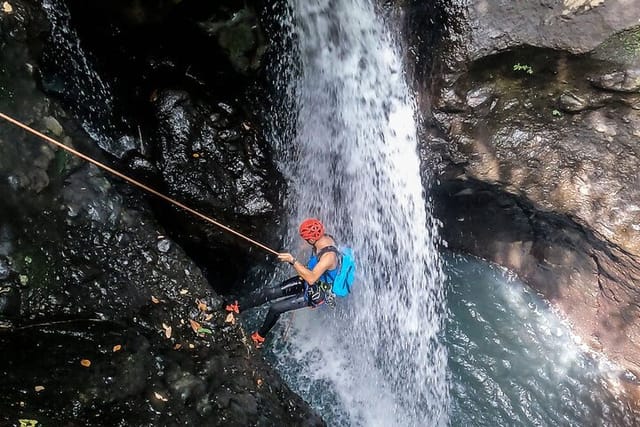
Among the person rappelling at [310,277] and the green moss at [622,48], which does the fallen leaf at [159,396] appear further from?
the green moss at [622,48]

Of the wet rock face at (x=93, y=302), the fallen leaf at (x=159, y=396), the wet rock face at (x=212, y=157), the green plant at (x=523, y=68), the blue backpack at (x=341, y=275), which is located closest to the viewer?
the wet rock face at (x=93, y=302)

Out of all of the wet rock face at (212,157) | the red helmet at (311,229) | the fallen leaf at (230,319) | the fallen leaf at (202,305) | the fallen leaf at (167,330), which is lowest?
the fallen leaf at (230,319)

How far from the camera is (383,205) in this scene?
23.6 ft

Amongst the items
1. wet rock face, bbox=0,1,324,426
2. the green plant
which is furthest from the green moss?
wet rock face, bbox=0,1,324,426

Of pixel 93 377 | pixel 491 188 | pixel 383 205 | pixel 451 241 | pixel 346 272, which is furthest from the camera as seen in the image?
pixel 451 241

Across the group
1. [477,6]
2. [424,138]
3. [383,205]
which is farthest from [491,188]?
[477,6]

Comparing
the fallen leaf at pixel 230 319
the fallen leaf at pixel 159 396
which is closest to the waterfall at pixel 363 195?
the fallen leaf at pixel 230 319

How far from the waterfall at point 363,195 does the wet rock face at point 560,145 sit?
78cm

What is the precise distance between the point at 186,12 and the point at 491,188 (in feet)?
16.9

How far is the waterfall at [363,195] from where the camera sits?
663cm

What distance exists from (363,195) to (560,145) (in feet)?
9.29

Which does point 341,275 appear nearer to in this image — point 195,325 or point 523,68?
point 195,325

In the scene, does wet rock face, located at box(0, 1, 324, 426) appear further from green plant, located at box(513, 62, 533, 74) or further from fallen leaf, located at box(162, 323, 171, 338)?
green plant, located at box(513, 62, 533, 74)

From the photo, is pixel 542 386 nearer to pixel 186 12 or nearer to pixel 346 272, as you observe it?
pixel 346 272
